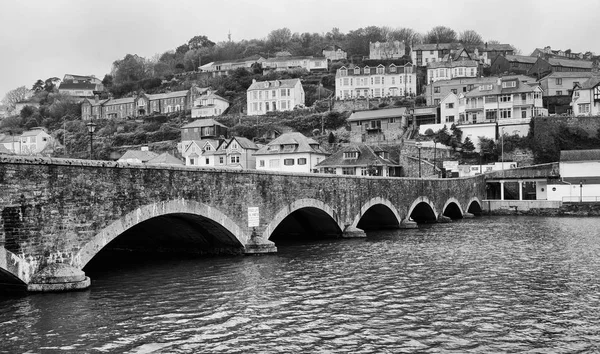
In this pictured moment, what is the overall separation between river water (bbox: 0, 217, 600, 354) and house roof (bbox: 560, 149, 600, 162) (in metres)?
43.9

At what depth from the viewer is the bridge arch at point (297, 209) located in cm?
3094

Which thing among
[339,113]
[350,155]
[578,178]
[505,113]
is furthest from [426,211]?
[339,113]

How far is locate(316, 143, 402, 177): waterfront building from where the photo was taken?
7469cm

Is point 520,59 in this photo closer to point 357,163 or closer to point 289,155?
point 357,163

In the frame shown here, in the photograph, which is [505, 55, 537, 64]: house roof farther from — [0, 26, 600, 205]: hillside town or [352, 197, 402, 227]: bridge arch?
[352, 197, 402, 227]: bridge arch

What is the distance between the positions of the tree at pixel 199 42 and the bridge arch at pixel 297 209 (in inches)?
6402

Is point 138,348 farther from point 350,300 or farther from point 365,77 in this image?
point 365,77

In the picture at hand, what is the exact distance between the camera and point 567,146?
8138cm

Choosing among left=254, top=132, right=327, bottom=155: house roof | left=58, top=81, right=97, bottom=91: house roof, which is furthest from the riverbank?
left=58, top=81, right=97, bottom=91: house roof

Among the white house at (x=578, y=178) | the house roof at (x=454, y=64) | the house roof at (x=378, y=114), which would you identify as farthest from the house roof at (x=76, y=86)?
the white house at (x=578, y=178)

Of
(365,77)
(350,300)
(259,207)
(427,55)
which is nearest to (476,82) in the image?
(365,77)

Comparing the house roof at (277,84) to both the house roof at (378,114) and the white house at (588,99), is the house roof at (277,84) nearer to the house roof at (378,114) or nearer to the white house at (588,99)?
the house roof at (378,114)

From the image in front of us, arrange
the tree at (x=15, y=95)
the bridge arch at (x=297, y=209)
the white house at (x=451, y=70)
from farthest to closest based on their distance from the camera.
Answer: the tree at (x=15, y=95) < the white house at (x=451, y=70) < the bridge arch at (x=297, y=209)

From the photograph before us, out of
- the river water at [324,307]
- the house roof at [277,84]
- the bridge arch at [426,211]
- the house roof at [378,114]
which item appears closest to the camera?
the river water at [324,307]
